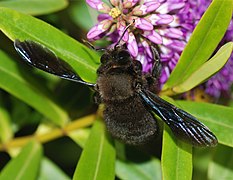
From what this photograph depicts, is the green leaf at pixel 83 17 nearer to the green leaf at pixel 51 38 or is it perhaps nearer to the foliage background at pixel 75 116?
the foliage background at pixel 75 116

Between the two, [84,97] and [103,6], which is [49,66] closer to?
[103,6]

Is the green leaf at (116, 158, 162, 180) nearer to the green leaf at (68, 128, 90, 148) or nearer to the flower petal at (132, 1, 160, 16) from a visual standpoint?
the green leaf at (68, 128, 90, 148)

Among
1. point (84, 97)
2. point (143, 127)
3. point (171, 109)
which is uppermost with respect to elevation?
point (171, 109)

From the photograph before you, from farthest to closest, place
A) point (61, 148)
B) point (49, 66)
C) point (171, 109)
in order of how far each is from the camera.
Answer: point (61, 148) → point (49, 66) → point (171, 109)

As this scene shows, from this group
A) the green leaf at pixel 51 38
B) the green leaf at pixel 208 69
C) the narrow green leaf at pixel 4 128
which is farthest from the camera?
the narrow green leaf at pixel 4 128

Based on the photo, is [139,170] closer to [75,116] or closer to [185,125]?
[75,116]

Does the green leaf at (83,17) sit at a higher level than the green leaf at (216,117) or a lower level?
higher

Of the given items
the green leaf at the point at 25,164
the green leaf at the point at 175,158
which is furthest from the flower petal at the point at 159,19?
the green leaf at the point at 25,164

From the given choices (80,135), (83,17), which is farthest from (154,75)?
(83,17)

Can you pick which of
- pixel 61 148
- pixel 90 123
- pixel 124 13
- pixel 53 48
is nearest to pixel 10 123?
pixel 61 148
